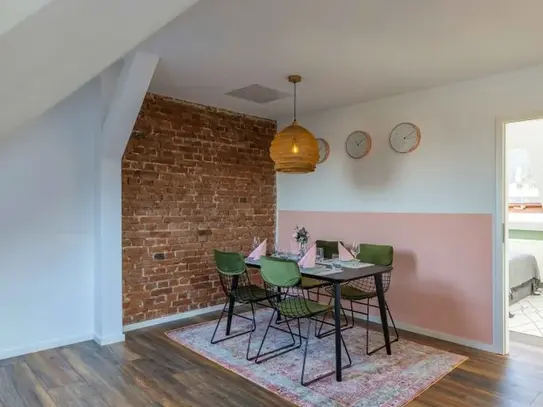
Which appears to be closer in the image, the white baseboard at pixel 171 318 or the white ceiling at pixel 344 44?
the white ceiling at pixel 344 44

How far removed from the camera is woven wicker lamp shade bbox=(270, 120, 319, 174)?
316 centimetres

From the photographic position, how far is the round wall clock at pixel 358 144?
4340 millimetres

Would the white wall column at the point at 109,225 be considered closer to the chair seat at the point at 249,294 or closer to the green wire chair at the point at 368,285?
the chair seat at the point at 249,294

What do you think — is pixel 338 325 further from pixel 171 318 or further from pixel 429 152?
pixel 171 318

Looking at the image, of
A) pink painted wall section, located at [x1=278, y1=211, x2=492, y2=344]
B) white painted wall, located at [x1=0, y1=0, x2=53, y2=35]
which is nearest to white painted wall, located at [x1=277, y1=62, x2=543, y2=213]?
pink painted wall section, located at [x1=278, y1=211, x2=492, y2=344]

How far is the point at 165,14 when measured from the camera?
164cm

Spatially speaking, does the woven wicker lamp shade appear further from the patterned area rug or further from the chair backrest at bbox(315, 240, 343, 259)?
the patterned area rug

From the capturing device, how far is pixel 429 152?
3873 mm

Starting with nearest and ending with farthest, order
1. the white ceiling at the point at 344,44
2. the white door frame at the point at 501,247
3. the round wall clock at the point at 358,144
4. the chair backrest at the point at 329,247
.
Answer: the white ceiling at the point at 344,44 → the white door frame at the point at 501,247 → the chair backrest at the point at 329,247 → the round wall clock at the point at 358,144

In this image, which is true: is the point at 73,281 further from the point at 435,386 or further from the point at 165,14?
the point at 435,386

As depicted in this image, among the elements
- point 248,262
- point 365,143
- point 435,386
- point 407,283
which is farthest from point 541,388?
point 365,143

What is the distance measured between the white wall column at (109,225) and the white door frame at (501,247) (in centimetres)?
310

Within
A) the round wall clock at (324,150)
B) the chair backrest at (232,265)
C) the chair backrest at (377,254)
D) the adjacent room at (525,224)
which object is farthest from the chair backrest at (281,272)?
the adjacent room at (525,224)

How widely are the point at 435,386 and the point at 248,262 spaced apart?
5.68ft
